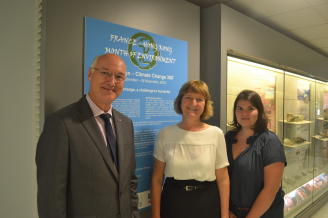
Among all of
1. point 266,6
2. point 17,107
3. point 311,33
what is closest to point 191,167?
point 17,107

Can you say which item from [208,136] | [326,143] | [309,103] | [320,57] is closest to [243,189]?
[208,136]

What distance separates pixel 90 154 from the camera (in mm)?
1319

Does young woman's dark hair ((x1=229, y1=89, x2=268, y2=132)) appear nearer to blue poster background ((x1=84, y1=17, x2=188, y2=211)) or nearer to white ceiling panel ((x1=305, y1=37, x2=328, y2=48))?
blue poster background ((x1=84, y1=17, x2=188, y2=211))

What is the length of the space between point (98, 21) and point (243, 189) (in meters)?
1.87

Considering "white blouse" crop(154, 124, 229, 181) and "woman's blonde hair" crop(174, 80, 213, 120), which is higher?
"woman's blonde hair" crop(174, 80, 213, 120)

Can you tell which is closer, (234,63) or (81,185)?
(81,185)

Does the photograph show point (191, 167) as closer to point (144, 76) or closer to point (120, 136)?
point (120, 136)

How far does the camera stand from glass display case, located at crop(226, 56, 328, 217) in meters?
3.34

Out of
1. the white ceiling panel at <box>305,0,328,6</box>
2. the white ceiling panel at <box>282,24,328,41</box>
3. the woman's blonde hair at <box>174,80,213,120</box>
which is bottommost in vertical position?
the woman's blonde hair at <box>174,80,213,120</box>

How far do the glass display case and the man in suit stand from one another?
6.08ft

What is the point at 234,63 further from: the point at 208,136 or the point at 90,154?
the point at 90,154

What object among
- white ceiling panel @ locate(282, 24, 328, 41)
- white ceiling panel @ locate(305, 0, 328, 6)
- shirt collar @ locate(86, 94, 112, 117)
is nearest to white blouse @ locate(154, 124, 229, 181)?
shirt collar @ locate(86, 94, 112, 117)

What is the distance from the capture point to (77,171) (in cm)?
129

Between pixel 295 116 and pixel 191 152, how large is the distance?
3.54 metres
